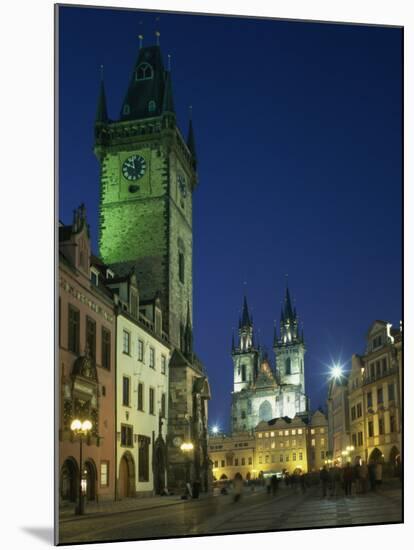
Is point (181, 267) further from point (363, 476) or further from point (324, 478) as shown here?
point (363, 476)

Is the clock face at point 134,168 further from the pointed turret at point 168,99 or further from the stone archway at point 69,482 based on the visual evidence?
the stone archway at point 69,482

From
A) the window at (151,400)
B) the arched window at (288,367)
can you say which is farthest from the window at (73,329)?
the arched window at (288,367)

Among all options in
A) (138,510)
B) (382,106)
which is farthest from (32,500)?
(382,106)

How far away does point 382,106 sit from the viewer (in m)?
18.2

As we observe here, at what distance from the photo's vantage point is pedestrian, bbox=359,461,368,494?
58.3ft

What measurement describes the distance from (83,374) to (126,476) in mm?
2559

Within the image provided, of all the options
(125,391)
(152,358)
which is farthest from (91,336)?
(152,358)

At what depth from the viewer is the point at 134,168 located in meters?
19.9

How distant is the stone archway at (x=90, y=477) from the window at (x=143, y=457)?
3.82ft

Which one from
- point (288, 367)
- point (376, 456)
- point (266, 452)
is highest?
point (288, 367)

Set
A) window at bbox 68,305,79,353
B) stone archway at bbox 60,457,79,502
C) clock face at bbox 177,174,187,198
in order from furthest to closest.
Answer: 1. clock face at bbox 177,174,187,198
2. window at bbox 68,305,79,353
3. stone archway at bbox 60,457,79,502

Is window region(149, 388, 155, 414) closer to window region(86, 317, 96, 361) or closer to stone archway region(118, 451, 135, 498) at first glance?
stone archway region(118, 451, 135, 498)

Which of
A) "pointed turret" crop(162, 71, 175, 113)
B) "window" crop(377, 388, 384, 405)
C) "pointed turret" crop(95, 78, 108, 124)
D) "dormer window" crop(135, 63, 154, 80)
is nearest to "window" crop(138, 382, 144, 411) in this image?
"window" crop(377, 388, 384, 405)

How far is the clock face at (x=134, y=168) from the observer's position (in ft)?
64.0
